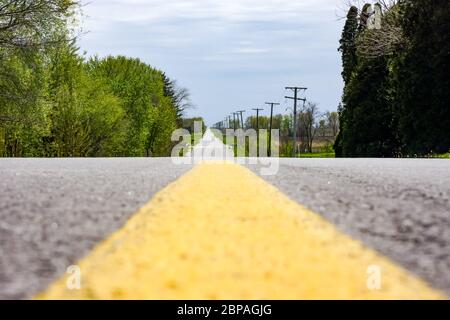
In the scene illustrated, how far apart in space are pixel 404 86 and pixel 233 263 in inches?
1332

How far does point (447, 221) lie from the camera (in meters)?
4.64

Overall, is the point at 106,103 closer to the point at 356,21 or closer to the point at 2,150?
the point at 2,150

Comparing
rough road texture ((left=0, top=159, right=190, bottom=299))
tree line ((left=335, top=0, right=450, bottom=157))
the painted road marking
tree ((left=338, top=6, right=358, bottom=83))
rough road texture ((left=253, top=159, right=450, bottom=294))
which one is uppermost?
tree ((left=338, top=6, right=358, bottom=83))

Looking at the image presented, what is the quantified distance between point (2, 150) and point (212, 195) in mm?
50965

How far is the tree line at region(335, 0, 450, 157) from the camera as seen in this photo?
33344 mm

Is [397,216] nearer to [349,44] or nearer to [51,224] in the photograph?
[51,224]

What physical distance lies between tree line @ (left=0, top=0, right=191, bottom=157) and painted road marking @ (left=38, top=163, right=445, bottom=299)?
27477mm

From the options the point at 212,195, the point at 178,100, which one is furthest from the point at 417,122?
the point at 178,100

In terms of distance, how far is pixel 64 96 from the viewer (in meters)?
54.8

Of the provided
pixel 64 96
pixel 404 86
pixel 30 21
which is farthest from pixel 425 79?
pixel 64 96

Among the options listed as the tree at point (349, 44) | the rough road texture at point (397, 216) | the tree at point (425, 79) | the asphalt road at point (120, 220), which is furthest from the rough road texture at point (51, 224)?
the tree at point (349, 44)

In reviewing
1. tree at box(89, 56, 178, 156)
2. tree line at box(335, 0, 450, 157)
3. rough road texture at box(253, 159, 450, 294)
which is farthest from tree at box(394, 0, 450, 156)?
tree at box(89, 56, 178, 156)

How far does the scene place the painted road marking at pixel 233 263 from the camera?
2211 millimetres

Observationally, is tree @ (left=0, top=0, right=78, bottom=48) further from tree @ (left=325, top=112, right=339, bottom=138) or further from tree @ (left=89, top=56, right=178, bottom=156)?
tree @ (left=325, top=112, right=339, bottom=138)
